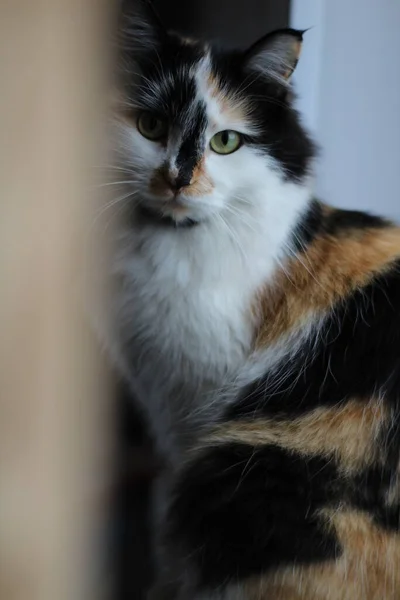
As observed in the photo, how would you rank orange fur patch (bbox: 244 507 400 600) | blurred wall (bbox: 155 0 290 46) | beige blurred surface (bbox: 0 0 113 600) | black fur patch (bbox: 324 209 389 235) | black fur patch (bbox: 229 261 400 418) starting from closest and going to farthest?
beige blurred surface (bbox: 0 0 113 600)
orange fur patch (bbox: 244 507 400 600)
black fur patch (bbox: 229 261 400 418)
black fur patch (bbox: 324 209 389 235)
blurred wall (bbox: 155 0 290 46)

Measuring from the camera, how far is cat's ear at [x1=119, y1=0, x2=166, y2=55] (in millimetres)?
916

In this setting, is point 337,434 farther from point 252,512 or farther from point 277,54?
point 277,54

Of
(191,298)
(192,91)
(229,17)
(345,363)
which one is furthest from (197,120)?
(229,17)

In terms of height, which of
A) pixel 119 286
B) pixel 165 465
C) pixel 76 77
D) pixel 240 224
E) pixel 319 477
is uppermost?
pixel 76 77

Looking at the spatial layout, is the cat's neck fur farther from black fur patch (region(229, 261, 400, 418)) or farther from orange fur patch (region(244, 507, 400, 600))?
orange fur patch (region(244, 507, 400, 600))

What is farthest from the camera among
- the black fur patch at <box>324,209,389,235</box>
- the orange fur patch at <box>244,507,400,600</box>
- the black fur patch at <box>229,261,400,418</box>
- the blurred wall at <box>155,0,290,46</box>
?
the blurred wall at <box>155,0,290,46</box>

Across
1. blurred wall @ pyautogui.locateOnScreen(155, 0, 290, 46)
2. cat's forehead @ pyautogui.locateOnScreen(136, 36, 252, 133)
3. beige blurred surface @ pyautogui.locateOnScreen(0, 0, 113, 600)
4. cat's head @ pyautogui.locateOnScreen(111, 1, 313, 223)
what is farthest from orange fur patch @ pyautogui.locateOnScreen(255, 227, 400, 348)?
beige blurred surface @ pyautogui.locateOnScreen(0, 0, 113, 600)

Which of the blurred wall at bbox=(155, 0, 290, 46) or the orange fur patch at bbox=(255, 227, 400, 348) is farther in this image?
the blurred wall at bbox=(155, 0, 290, 46)

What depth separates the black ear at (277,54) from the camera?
95 cm

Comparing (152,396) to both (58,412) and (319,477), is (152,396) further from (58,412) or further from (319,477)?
(58,412)

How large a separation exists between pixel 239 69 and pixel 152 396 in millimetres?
558

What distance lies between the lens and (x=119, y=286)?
100 cm

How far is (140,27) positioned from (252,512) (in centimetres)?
72

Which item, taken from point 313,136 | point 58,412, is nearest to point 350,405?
point 313,136
